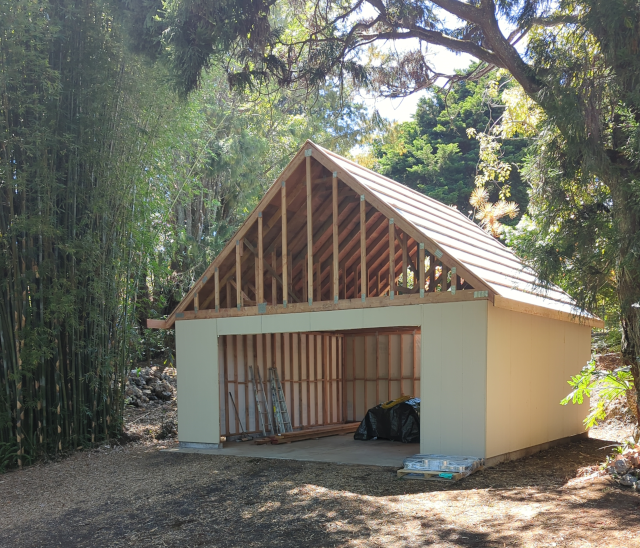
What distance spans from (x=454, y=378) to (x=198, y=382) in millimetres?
4418

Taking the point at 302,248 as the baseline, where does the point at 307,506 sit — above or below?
below

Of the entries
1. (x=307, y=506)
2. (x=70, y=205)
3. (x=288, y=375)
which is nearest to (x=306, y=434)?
(x=288, y=375)

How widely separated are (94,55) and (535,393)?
340 inches

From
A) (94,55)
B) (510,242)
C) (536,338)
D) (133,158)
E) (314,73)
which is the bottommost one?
(536,338)

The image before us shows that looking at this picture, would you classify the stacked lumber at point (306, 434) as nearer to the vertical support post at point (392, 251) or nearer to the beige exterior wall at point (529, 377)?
the vertical support post at point (392, 251)

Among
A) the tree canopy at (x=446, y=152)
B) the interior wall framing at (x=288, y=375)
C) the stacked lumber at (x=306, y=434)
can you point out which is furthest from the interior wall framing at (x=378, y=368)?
the tree canopy at (x=446, y=152)

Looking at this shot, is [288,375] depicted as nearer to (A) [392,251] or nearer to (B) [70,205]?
(A) [392,251]

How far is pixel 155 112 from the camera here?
10.7 meters

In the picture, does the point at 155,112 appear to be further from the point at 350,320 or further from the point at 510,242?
the point at 510,242

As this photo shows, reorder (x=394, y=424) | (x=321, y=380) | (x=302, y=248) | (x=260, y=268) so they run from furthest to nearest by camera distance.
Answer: (x=321, y=380)
(x=394, y=424)
(x=302, y=248)
(x=260, y=268)

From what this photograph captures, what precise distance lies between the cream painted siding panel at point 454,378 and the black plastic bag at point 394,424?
2.59 metres

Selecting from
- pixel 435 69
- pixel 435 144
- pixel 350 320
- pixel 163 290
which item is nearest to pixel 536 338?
pixel 350 320

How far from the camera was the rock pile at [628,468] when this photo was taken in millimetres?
6352

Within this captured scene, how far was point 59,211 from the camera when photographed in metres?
9.96
